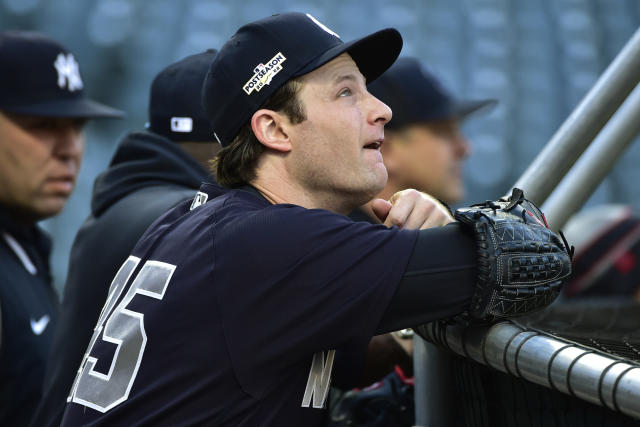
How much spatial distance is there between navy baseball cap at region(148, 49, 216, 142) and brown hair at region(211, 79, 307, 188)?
75cm

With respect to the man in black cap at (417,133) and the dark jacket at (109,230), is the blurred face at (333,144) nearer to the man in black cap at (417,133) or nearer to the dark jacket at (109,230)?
the dark jacket at (109,230)

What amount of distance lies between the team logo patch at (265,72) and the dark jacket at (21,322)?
1.18 meters

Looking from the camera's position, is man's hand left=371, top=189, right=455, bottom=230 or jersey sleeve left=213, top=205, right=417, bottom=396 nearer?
jersey sleeve left=213, top=205, right=417, bottom=396

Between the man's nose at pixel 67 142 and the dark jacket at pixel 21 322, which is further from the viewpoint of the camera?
the man's nose at pixel 67 142

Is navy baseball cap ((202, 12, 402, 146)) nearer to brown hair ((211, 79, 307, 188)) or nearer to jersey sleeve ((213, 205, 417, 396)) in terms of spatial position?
brown hair ((211, 79, 307, 188))

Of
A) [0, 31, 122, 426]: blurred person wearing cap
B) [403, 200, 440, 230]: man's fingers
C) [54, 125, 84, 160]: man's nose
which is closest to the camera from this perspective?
[403, 200, 440, 230]: man's fingers

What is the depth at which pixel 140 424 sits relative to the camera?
141 cm

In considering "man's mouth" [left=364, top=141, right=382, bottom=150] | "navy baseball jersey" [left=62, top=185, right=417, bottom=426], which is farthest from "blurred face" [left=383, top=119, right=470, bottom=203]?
"navy baseball jersey" [left=62, top=185, right=417, bottom=426]

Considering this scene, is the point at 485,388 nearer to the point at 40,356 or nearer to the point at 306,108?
the point at 306,108

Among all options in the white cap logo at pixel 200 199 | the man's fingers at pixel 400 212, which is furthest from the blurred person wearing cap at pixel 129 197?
the man's fingers at pixel 400 212

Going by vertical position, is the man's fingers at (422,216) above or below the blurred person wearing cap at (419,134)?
above

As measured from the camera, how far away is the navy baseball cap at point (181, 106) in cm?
246

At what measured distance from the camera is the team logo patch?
1604 mm

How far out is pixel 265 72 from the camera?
1612mm
